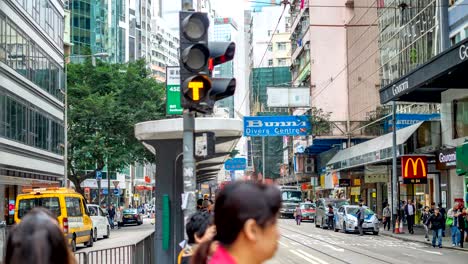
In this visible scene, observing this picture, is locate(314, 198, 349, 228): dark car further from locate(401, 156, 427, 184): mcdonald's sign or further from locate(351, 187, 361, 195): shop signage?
locate(351, 187, 361, 195): shop signage

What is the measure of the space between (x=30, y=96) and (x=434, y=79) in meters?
22.9

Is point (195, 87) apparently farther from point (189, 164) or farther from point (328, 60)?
point (328, 60)

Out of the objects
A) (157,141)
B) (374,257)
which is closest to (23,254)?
(157,141)

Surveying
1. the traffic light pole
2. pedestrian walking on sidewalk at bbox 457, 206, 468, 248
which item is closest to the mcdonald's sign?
pedestrian walking on sidewalk at bbox 457, 206, 468, 248

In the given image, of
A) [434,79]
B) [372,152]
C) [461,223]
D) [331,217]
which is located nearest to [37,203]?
[461,223]

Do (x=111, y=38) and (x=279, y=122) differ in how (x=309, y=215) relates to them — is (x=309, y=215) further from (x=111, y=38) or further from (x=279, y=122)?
(x=111, y=38)

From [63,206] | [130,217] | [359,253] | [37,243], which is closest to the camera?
[37,243]

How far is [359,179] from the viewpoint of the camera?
59438 millimetres

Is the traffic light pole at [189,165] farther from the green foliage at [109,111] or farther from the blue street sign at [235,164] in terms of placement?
the blue street sign at [235,164]

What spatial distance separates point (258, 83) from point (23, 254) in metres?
115

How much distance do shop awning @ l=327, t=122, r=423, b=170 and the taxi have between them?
18854 millimetres

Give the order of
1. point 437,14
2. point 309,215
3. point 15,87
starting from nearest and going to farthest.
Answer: point 437,14, point 15,87, point 309,215

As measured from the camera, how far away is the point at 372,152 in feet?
149

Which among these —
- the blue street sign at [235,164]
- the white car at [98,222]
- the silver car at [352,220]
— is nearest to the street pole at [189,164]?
the white car at [98,222]
